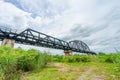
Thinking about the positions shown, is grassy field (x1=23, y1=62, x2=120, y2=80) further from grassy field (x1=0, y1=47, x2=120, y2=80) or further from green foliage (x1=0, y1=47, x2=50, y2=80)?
green foliage (x1=0, y1=47, x2=50, y2=80)

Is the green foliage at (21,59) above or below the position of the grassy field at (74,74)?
above

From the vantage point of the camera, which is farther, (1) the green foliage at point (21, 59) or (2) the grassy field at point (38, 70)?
(1) the green foliage at point (21, 59)

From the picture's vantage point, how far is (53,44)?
62312 millimetres

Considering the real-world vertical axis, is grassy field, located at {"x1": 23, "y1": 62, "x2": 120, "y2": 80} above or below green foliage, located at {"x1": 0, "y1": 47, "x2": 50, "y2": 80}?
below

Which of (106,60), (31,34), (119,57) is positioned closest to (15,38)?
(31,34)

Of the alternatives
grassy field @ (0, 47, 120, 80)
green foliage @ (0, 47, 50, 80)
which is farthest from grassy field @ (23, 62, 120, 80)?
green foliage @ (0, 47, 50, 80)

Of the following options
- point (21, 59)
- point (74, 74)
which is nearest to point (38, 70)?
point (21, 59)

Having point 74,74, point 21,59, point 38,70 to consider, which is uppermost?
point 21,59

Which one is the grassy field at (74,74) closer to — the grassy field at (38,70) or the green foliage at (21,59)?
the grassy field at (38,70)

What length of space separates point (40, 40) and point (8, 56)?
43850 millimetres

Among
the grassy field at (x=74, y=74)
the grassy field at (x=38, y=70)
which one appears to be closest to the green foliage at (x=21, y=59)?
the grassy field at (x=38, y=70)

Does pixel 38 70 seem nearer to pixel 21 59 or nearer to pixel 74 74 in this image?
pixel 21 59

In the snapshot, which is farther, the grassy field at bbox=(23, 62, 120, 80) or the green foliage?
the green foliage

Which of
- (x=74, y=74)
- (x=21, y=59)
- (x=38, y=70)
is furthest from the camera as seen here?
(x=38, y=70)
